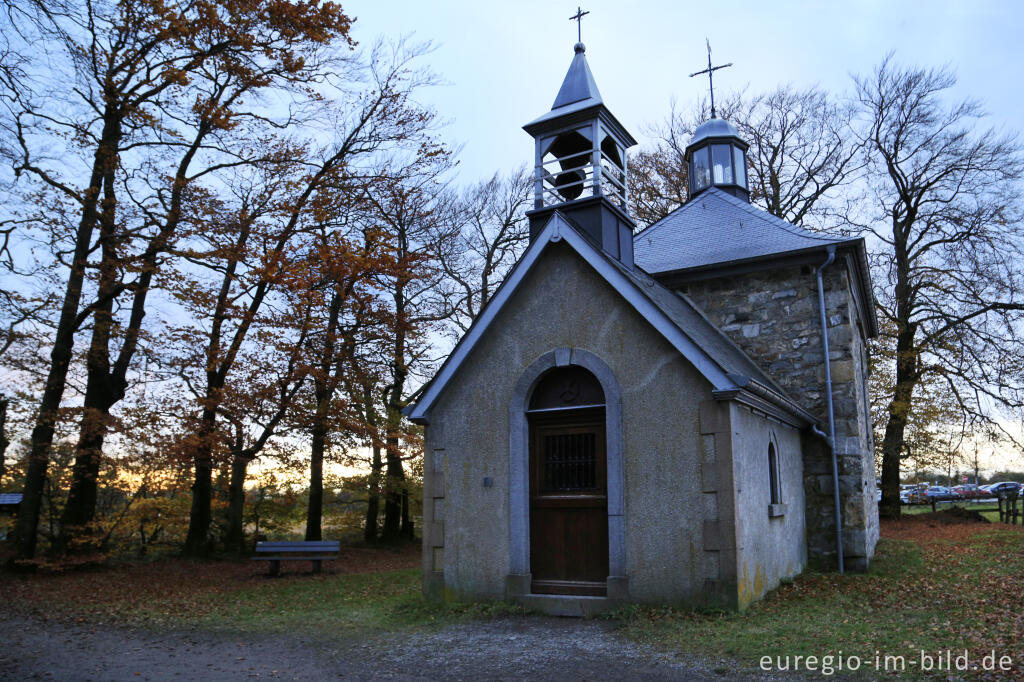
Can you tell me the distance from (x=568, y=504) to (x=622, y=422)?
50.9 inches

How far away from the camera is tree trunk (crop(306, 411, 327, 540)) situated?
19.3 m

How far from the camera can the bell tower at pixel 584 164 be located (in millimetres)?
11055

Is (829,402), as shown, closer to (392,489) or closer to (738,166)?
(738,166)

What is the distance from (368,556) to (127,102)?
41.2 ft

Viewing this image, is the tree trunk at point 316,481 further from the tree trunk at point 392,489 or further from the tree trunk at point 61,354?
the tree trunk at point 61,354

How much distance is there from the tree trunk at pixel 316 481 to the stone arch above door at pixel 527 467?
32.7ft

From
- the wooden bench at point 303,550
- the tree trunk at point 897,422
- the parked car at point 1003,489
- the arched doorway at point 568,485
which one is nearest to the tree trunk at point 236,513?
the wooden bench at point 303,550

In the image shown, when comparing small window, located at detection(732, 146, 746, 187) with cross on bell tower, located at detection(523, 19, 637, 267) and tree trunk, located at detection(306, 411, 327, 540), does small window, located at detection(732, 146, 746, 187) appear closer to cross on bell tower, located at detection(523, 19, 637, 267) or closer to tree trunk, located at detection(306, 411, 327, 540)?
cross on bell tower, located at detection(523, 19, 637, 267)

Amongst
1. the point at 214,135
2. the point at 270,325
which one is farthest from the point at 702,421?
the point at 214,135

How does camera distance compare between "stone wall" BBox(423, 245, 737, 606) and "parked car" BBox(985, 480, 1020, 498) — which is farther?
"parked car" BBox(985, 480, 1020, 498)

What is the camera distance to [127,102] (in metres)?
15.8

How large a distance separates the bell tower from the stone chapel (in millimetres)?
36

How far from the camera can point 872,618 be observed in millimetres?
8258

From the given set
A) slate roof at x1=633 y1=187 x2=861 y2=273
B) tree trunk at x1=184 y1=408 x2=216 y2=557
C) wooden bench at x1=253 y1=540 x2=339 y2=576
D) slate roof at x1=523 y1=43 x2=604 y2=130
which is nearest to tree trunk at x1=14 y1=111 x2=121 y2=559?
tree trunk at x1=184 y1=408 x2=216 y2=557
